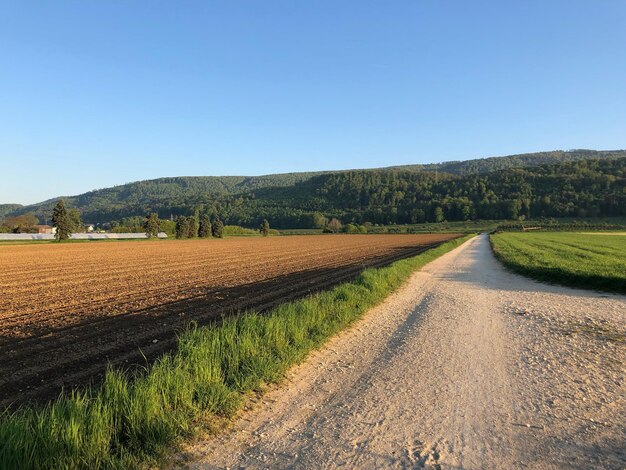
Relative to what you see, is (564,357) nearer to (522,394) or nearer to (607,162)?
(522,394)

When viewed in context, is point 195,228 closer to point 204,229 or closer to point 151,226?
point 204,229

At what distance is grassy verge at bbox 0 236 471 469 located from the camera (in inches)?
153

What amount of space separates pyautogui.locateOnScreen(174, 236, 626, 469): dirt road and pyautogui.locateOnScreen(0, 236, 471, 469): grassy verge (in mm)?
404

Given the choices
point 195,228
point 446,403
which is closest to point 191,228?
point 195,228

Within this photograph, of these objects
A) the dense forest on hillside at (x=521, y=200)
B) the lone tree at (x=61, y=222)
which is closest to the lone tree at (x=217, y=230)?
the lone tree at (x=61, y=222)

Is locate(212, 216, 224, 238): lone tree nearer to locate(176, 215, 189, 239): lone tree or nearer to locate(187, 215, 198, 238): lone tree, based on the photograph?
locate(187, 215, 198, 238): lone tree

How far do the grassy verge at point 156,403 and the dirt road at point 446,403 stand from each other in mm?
404

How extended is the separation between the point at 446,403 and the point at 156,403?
12.7 ft

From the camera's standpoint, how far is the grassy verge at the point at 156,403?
390cm

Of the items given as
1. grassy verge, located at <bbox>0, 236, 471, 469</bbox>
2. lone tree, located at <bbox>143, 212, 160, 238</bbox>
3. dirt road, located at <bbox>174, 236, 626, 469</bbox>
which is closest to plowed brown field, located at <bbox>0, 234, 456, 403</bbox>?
grassy verge, located at <bbox>0, 236, 471, 469</bbox>

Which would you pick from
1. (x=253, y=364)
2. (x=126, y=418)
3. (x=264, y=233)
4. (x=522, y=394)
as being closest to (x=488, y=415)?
(x=522, y=394)

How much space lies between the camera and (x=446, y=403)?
5.76 metres

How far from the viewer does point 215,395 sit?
5539 mm

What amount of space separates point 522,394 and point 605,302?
11.1 m
